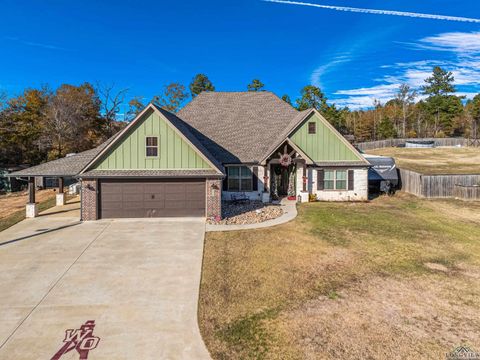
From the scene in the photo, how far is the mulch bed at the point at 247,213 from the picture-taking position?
1536 centimetres

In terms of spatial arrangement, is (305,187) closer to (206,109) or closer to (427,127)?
(206,109)

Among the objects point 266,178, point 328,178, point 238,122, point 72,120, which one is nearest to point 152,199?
point 266,178

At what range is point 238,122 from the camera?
77.9ft

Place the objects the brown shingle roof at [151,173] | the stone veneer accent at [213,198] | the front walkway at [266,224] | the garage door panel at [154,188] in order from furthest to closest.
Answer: the garage door panel at [154,188] → the stone veneer accent at [213,198] → the brown shingle roof at [151,173] → the front walkway at [266,224]

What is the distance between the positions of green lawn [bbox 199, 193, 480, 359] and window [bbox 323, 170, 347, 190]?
23.2ft

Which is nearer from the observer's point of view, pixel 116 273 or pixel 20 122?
pixel 116 273

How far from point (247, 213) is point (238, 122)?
9541mm

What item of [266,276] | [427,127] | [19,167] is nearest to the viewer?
[266,276]

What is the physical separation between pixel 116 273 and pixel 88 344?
3477 millimetres

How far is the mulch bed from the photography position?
15.4m

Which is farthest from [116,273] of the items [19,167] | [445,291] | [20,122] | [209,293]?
[20,122]

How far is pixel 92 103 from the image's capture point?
4691 cm

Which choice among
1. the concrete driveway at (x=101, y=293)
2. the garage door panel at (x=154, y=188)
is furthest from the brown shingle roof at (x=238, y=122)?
the concrete driveway at (x=101, y=293)

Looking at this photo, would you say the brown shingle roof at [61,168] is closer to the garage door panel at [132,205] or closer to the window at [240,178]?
the garage door panel at [132,205]
